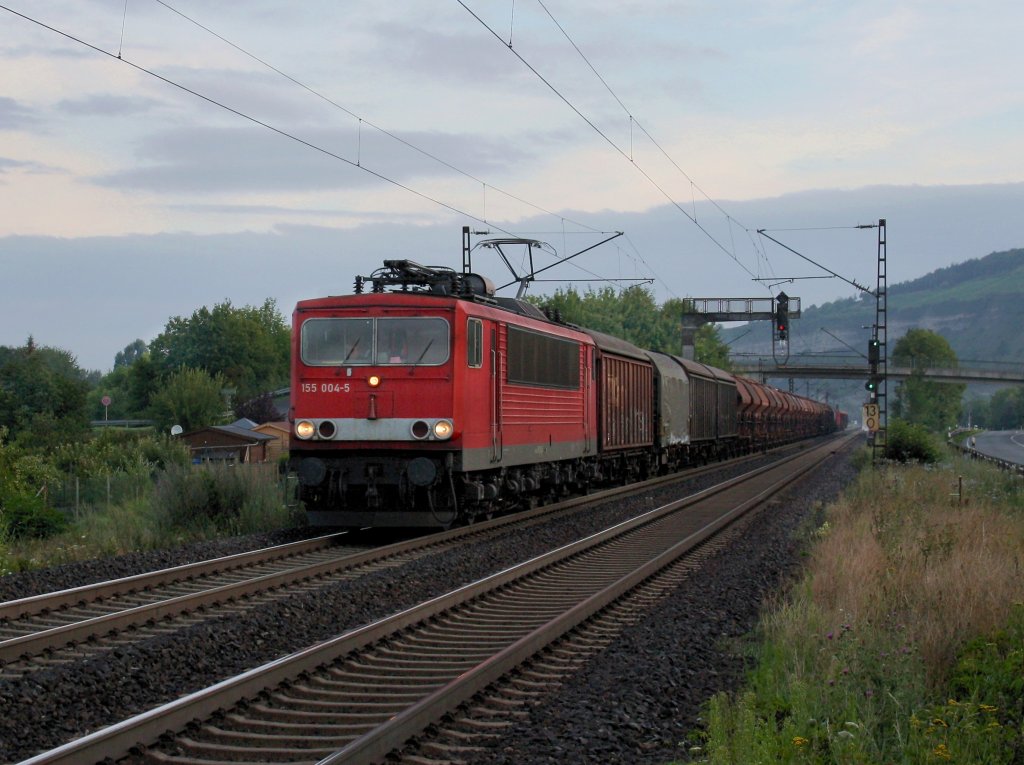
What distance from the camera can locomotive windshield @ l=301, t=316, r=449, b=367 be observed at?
15680 millimetres

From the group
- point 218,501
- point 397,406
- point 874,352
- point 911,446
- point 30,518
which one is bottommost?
point 30,518

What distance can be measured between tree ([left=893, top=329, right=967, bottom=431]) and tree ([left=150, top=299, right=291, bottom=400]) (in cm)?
5218

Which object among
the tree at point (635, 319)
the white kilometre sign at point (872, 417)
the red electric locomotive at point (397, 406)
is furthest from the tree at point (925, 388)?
the red electric locomotive at point (397, 406)

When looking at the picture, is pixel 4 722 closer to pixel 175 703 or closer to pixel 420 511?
pixel 175 703

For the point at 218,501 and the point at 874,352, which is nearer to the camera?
the point at 218,501

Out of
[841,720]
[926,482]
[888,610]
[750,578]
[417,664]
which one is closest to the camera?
[841,720]

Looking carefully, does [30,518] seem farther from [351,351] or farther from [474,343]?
[474,343]

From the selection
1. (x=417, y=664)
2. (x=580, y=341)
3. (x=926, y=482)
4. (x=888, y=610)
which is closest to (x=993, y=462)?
(x=926, y=482)

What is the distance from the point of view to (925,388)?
79.1m

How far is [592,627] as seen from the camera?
986cm

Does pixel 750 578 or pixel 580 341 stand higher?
pixel 580 341

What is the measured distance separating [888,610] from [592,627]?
7.90ft

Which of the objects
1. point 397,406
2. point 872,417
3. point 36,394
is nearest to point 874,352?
point 872,417

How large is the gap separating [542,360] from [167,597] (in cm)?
949
